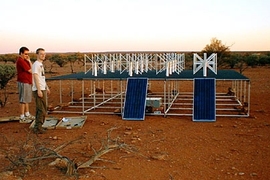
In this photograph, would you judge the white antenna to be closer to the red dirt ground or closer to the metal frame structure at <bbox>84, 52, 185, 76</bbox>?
the metal frame structure at <bbox>84, 52, 185, 76</bbox>

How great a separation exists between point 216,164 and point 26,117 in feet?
17.4

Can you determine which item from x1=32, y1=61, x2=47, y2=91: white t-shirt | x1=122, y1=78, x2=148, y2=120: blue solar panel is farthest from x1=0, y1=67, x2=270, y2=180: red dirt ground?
x1=32, y1=61, x2=47, y2=91: white t-shirt

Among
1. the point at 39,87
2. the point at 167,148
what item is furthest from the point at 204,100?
the point at 39,87

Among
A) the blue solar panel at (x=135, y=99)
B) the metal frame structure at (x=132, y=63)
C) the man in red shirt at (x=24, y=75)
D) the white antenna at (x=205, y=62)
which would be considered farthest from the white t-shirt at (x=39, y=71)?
the white antenna at (x=205, y=62)

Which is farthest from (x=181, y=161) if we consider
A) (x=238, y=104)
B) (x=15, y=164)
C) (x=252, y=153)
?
(x=238, y=104)

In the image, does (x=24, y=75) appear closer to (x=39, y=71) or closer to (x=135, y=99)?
(x=39, y=71)

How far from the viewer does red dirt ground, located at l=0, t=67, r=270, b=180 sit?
5383 millimetres

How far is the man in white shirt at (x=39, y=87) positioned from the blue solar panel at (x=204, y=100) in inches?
150

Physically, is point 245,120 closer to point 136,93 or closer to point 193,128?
point 193,128

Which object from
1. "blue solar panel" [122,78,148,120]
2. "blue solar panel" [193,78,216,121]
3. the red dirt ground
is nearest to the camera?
the red dirt ground

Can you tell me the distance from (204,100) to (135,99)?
186 cm

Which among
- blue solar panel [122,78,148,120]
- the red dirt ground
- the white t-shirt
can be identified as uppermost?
the white t-shirt

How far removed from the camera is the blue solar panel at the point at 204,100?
9495mm

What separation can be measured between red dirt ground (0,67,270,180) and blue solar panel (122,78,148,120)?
24 centimetres
